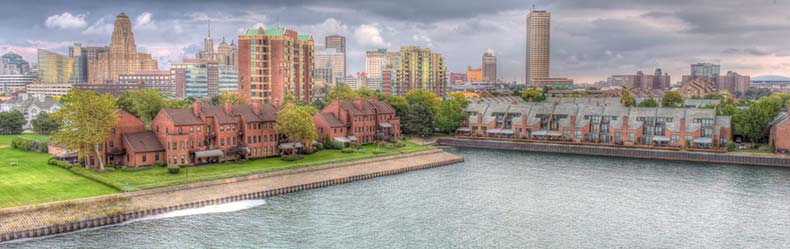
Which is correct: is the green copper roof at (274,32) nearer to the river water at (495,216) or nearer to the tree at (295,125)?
the tree at (295,125)

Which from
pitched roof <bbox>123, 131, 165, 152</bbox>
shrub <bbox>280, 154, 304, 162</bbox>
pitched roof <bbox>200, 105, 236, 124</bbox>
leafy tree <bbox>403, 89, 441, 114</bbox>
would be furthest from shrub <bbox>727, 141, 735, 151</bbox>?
pitched roof <bbox>123, 131, 165, 152</bbox>

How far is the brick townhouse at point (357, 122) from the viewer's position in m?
105

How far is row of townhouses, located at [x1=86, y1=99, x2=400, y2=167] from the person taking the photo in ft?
258

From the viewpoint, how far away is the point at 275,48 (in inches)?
6225

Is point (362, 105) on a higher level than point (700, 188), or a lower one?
higher

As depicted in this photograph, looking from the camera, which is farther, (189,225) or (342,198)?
(342,198)

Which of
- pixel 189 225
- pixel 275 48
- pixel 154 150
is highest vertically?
pixel 275 48

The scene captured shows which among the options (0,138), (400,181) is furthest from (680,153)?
(0,138)

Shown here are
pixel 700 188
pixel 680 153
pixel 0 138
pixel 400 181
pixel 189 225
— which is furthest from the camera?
pixel 0 138

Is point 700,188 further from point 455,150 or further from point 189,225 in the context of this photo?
point 189,225

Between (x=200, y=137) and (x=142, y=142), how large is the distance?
7498mm

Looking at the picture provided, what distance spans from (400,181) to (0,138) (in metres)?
80.5

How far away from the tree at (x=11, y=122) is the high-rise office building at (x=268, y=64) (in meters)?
49.8

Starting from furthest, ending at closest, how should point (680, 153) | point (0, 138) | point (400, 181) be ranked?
point (0, 138) < point (680, 153) < point (400, 181)
